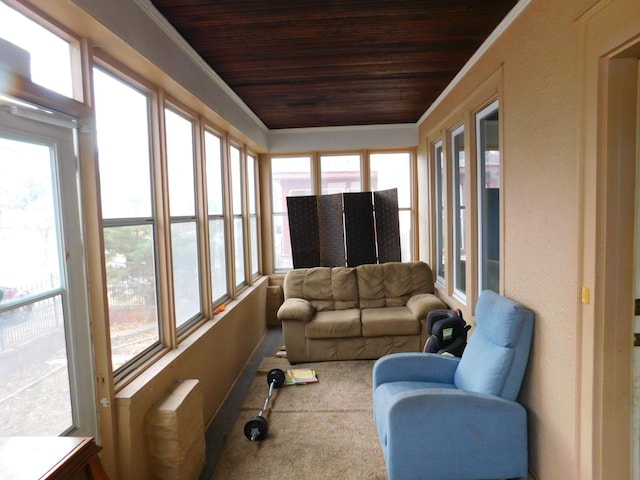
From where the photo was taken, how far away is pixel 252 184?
5324 mm

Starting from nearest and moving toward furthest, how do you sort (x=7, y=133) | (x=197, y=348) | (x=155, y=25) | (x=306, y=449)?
(x=7, y=133) → (x=155, y=25) → (x=306, y=449) → (x=197, y=348)

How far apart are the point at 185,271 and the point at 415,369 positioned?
181 centimetres

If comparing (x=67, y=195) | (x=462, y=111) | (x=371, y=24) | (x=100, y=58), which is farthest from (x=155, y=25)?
(x=462, y=111)

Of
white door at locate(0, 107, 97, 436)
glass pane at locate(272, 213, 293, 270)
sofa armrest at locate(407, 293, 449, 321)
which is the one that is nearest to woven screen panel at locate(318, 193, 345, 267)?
glass pane at locate(272, 213, 293, 270)

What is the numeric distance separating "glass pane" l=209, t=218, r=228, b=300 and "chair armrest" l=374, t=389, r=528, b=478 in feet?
7.13

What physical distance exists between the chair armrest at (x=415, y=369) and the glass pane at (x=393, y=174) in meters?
3.24

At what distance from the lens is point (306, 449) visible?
8.27ft

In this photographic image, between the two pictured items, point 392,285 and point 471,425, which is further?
point 392,285

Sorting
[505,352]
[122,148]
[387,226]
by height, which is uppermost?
[122,148]

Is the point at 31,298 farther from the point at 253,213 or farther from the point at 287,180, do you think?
the point at 287,180

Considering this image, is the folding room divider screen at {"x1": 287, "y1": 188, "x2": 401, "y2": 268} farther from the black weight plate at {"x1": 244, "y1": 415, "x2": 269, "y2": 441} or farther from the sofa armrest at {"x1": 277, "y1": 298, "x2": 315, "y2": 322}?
the black weight plate at {"x1": 244, "y1": 415, "x2": 269, "y2": 441}

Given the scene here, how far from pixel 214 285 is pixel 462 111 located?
2.69 m

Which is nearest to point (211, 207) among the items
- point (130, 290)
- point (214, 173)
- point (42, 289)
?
point (214, 173)

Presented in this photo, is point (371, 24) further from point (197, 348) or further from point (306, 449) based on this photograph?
point (306, 449)
